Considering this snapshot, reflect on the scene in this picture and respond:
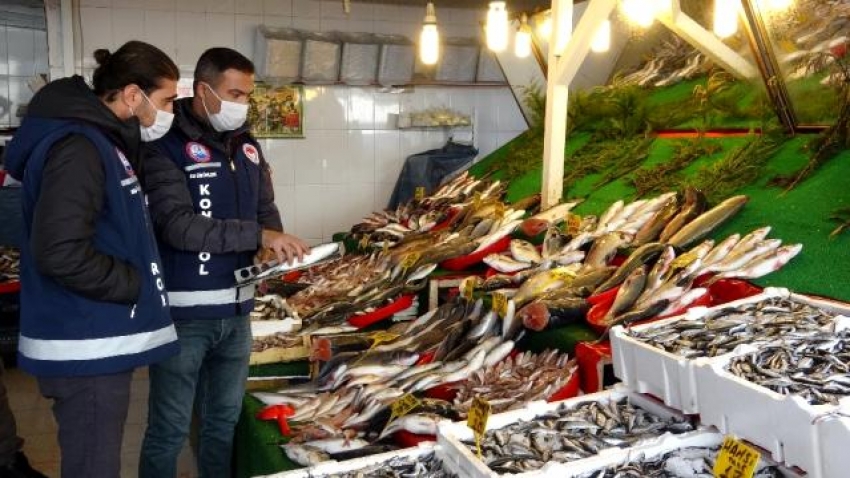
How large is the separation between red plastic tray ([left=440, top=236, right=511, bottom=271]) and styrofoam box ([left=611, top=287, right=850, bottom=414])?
249cm

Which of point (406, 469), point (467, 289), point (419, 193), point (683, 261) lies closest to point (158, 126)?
point (406, 469)

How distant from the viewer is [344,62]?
344 inches

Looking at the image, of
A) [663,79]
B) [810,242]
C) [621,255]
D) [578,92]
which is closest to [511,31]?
[578,92]

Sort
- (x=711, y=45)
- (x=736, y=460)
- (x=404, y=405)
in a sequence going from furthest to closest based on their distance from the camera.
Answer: (x=711, y=45), (x=404, y=405), (x=736, y=460)

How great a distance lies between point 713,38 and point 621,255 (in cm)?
211

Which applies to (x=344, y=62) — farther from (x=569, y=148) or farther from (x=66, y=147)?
(x=66, y=147)

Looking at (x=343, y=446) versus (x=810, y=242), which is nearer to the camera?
(x=343, y=446)

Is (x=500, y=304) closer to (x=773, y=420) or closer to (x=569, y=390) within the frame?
(x=569, y=390)

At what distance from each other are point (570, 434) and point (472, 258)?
9.65 feet

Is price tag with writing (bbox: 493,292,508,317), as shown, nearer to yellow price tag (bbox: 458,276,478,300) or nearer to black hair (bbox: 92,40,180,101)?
yellow price tag (bbox: 458,276,478,300)

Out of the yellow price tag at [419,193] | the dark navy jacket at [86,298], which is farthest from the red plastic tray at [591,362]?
the yellow price tag at [419,193]

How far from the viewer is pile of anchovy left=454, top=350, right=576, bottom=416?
3512 millimetres

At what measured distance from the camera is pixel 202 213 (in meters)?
3.46

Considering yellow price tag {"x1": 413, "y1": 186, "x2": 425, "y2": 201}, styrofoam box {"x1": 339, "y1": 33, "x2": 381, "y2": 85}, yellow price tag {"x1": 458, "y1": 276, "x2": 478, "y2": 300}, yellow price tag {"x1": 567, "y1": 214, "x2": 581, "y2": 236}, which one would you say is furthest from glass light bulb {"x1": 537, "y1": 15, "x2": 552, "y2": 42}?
yellow price tag {"x1": 458, "y1": 276, "x2": 478, "y2": 300}
